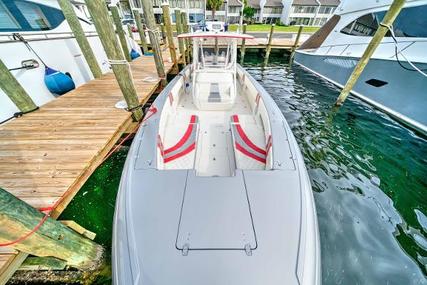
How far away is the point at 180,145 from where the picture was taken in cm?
296

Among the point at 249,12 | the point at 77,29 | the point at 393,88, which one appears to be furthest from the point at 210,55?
the point at 249,12

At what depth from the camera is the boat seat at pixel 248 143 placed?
106 inches

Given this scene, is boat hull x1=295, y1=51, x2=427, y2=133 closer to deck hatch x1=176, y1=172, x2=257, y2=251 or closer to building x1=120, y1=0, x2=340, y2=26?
deck hatch x1=176, y1=172, x2=257, y2=251

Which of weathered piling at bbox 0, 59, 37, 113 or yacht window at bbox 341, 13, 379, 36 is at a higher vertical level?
yacht window at bbox 341, 13, 379, 36

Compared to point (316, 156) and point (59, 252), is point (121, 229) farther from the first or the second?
point (316, 156)

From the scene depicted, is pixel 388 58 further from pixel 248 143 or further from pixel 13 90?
pixel 13 90

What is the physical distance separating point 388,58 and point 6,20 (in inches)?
392

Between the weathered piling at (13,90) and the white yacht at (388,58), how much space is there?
27.1 ft

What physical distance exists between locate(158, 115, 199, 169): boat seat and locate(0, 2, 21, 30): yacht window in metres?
4.86

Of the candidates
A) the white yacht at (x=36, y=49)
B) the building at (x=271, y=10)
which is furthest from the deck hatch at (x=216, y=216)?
the building at (x=271, y=10)

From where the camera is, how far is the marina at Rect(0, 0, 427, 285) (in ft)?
4.37

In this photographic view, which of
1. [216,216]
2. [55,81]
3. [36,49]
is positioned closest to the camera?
[216,216]

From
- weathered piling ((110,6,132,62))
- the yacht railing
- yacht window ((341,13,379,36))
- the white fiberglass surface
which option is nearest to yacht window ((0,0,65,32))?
the yacht railing

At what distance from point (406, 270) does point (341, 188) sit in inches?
47.3
